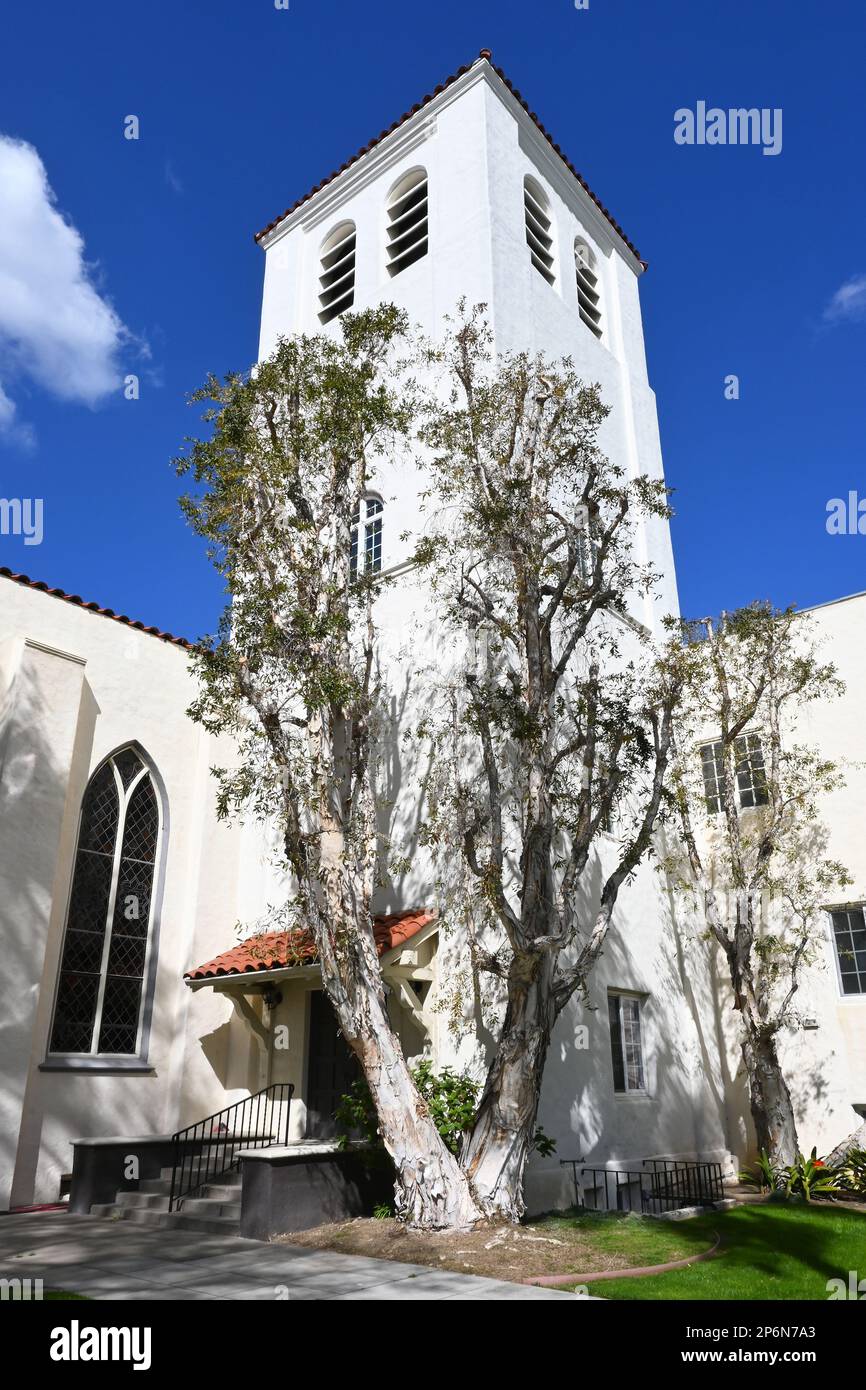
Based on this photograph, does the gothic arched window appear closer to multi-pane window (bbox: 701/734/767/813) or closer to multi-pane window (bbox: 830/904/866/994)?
multi-pane window (bbox: 701/734/767/813)

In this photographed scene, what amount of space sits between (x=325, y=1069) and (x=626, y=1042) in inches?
183

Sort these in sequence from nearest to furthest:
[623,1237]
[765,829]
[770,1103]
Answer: [623,1237] → [770,1103] → [765,829]

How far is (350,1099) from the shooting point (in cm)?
1185

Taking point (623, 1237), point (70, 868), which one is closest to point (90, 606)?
point (70, 868)

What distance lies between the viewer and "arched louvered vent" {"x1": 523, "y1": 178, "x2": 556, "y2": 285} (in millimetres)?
20609

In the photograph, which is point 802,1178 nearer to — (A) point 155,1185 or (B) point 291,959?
(B) point 291,959

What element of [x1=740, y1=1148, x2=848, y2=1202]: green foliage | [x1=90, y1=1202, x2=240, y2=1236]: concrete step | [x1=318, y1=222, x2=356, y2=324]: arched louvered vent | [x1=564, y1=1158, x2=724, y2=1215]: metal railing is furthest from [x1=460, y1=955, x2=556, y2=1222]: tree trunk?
[x1=318, y1=222, x2=356, y2=324]: arched louvered vent

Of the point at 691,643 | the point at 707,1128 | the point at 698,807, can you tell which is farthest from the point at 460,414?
the point at 707,1128

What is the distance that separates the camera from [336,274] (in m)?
22.6

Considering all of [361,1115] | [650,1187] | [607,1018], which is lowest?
[650,1187]

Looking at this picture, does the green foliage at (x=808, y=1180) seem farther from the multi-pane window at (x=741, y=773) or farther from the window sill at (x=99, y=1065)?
the window sill at (x=99, y=1065)

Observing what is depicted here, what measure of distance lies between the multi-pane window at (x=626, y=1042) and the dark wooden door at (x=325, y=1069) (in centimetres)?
393

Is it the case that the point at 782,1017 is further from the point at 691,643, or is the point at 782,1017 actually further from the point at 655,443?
the point at 655,443
